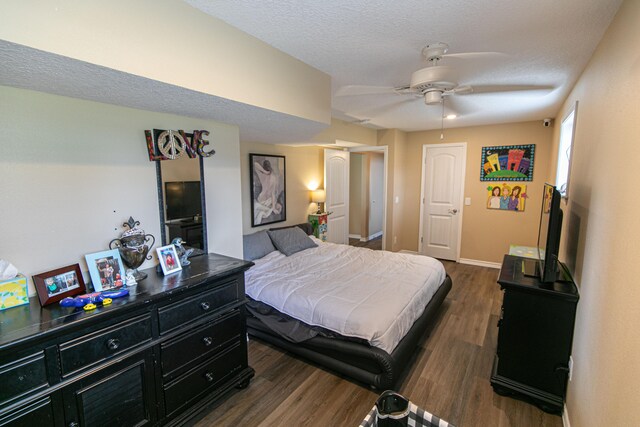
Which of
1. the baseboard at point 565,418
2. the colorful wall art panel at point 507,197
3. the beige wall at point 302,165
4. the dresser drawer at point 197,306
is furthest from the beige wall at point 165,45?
the colorful wall art panel at point 507,197

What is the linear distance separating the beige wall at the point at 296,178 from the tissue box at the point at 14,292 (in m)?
2.54

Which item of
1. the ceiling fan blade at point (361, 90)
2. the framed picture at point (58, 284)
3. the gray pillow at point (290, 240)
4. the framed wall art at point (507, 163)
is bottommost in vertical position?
the gray pillow at point (290, 240)

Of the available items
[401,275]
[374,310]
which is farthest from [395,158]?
[374,310]

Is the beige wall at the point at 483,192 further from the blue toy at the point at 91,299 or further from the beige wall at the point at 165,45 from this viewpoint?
the blue toy at the point at 91,299

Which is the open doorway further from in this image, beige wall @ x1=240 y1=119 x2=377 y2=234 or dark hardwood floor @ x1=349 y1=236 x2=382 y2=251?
beige wall @ x1=240 y1=119 x2=377 y2=234

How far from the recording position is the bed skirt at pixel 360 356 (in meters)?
2.14

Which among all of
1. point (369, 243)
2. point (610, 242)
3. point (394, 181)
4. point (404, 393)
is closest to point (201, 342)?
point (404, 393)

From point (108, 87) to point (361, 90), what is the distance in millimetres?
2184

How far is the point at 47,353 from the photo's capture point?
1.30 m

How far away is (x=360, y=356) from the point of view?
7.27 feet

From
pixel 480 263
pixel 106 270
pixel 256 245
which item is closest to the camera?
pixel 106 270

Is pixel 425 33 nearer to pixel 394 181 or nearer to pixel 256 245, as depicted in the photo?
pixel 256 245

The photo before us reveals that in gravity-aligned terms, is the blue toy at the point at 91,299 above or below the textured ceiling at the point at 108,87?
below

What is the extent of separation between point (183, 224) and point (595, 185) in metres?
2.72
